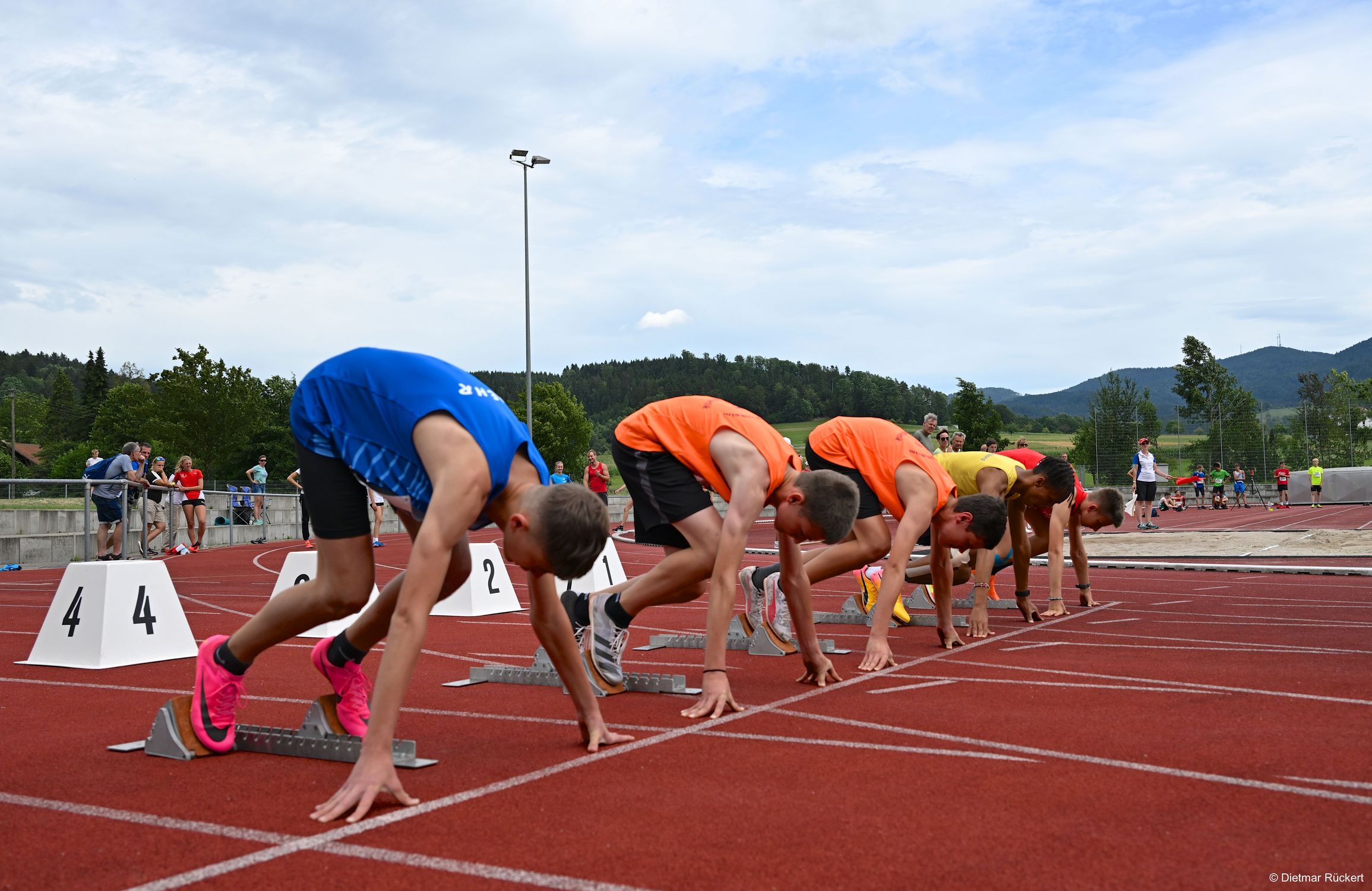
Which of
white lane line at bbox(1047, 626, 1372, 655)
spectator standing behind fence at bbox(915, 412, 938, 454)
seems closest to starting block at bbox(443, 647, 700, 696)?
white lane line at bbox(1047, 626, 1372, 655)

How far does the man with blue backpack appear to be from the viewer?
46.0ft

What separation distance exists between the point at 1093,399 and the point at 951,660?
40.6 meters

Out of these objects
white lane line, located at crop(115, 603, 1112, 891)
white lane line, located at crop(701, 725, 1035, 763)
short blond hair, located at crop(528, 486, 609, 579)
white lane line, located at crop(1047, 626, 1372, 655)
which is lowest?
white lane line, located at crop(1047, 626, 1372, 655)

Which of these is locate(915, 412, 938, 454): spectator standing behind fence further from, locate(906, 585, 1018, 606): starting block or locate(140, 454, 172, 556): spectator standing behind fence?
locate(140, 454, 172, 556): spectator standing behind fence

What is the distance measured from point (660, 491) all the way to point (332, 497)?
2030 mm

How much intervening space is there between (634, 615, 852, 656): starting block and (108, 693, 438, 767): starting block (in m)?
3.26

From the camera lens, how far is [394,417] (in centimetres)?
341

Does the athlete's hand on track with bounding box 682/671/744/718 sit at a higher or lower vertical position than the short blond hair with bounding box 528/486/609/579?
lower

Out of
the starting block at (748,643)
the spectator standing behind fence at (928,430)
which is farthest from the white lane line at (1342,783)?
the spectator standing behind fence at (928,430)

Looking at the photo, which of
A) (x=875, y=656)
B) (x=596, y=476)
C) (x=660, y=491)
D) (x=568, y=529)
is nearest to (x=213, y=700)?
(x=568, y=529)

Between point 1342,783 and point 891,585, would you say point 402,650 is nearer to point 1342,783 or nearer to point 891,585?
point 1342,783

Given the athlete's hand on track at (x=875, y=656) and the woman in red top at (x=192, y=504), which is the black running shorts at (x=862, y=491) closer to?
the athlete's hand on track at (x=875, y=656)

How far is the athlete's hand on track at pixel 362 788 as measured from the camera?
3.01 metres

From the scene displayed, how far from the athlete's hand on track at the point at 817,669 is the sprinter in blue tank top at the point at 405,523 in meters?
1.65
